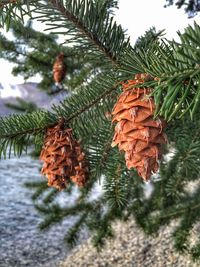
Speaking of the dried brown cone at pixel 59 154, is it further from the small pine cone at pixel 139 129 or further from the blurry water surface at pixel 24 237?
the blurry water surface at pixel 24 237

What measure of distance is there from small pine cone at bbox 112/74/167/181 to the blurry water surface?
360 centimetres

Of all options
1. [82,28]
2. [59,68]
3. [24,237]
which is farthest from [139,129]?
[24,237]

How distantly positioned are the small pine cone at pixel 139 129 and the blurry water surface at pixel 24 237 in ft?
11.8

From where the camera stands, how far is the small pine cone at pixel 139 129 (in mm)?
839

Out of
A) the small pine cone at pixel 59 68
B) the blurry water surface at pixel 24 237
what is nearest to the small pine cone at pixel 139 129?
the small pine cone at pixel 59 68

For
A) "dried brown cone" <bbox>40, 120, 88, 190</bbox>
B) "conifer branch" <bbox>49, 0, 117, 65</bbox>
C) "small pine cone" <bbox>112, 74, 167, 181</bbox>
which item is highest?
"conifer branch" <bbox>49, 0, 117, 65</bbox>

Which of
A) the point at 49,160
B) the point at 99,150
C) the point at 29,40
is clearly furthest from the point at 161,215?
the point at 49,160

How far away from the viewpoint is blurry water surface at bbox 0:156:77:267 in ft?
18.8

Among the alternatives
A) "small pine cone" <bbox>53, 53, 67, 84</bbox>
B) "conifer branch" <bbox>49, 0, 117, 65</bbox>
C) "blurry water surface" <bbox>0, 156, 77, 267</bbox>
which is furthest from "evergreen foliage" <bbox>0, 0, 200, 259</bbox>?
"blurry water surface" <bbox>0, 156, 77, 267</bbox>

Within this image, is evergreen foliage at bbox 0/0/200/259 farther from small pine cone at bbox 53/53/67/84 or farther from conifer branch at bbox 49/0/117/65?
small pine cone at bbox 53/53/67/84

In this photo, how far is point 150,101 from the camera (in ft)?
2.71

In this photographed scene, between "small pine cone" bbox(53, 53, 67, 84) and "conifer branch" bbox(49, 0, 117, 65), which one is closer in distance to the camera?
"conifer branch" bbox(49, 0, 117, 65)

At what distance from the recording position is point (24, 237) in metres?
6.56

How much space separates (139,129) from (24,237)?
613cm
